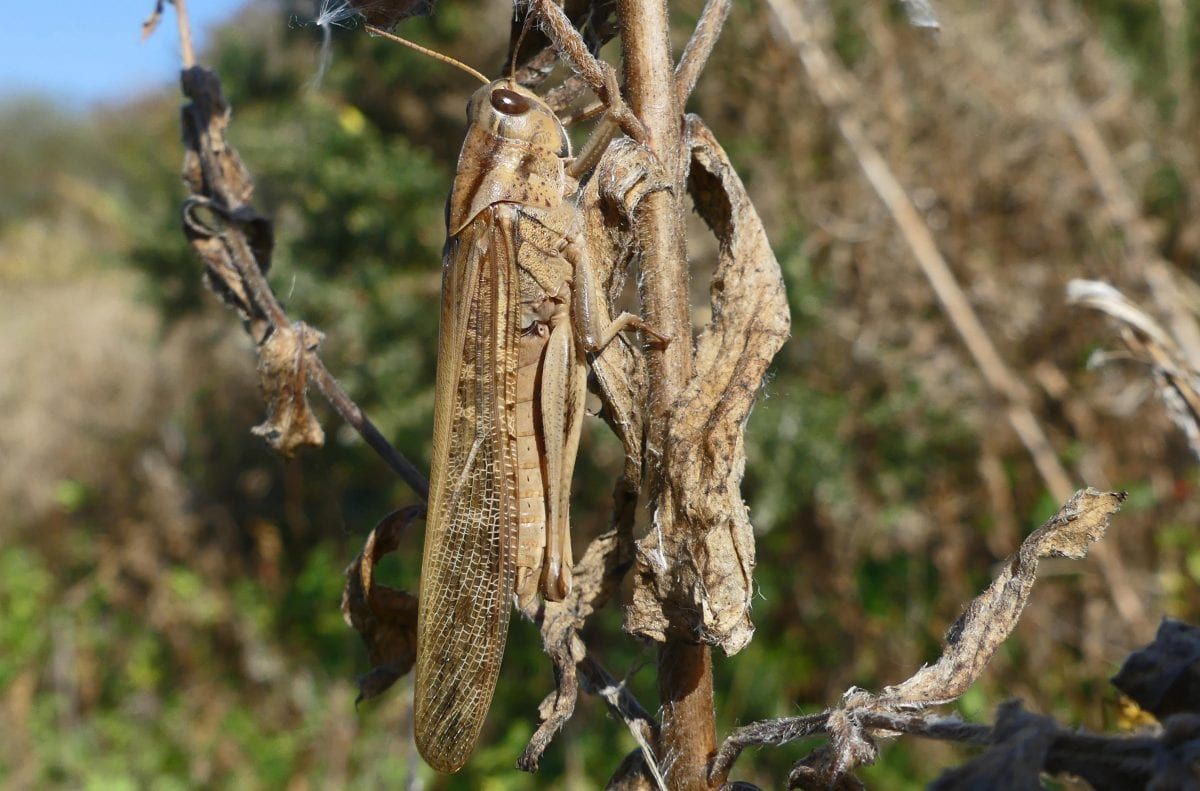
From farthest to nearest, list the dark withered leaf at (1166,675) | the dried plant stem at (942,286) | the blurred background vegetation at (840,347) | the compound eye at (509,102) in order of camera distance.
A: the blurred background vegetation at (840,347), the dried plant stem at (942,286), the compound eye at (509,102), the dark withered leaf at (1166,675)

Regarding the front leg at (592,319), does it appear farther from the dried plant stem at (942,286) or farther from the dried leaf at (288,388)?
the dried plant stem at (942,286)

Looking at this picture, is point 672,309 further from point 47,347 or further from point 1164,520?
point 47,347

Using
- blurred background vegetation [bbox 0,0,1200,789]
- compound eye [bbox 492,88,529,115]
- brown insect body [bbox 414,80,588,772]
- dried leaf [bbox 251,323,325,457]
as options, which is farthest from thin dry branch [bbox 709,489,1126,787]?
blurred background vegetation [bbox 0,0,1200,789]

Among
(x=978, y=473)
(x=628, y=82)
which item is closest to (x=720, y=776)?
(x=628, y=82)

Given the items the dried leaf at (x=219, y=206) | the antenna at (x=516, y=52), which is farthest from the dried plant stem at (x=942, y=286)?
the dried leaf at (x=219, y=206)

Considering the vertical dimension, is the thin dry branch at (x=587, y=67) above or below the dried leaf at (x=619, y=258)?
above

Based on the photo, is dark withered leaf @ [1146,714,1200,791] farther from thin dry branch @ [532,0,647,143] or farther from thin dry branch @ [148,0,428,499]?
thin dry branch @ [148,0,428,499]
